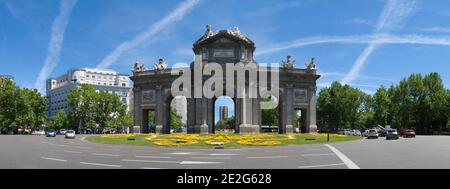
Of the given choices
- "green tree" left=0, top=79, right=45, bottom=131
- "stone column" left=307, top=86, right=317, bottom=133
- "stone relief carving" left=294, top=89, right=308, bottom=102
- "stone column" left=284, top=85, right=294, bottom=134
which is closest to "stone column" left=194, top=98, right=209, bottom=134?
"stone column" left=284, top=85, right=294, bottom=134

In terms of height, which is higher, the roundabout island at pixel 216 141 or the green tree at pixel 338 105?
the green tree at pixel 338 105

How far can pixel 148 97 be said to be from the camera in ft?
255

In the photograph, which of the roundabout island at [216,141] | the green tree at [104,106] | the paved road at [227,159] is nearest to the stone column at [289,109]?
the roundabout island at [216,141]

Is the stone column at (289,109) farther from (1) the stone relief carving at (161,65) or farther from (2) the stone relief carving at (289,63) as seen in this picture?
(1) the stone relief carving at (161,65)

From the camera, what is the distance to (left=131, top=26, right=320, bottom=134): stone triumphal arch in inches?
2734

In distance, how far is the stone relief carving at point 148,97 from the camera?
77.1 metres

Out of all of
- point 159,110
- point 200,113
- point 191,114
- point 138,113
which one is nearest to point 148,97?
point 159,110

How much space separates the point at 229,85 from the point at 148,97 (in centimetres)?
1863

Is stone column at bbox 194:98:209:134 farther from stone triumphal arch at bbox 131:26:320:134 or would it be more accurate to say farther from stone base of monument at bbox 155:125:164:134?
stone base of monument at bbox 155:125:164:134

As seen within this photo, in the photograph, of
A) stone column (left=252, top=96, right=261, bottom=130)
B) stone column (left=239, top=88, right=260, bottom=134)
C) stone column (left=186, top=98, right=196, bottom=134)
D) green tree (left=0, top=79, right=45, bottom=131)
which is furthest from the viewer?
green tree (left=0, top=79, right=45, bottom=131)

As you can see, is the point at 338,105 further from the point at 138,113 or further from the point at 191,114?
the point at 138,113

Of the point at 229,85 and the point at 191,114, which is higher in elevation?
the point at 229,85
